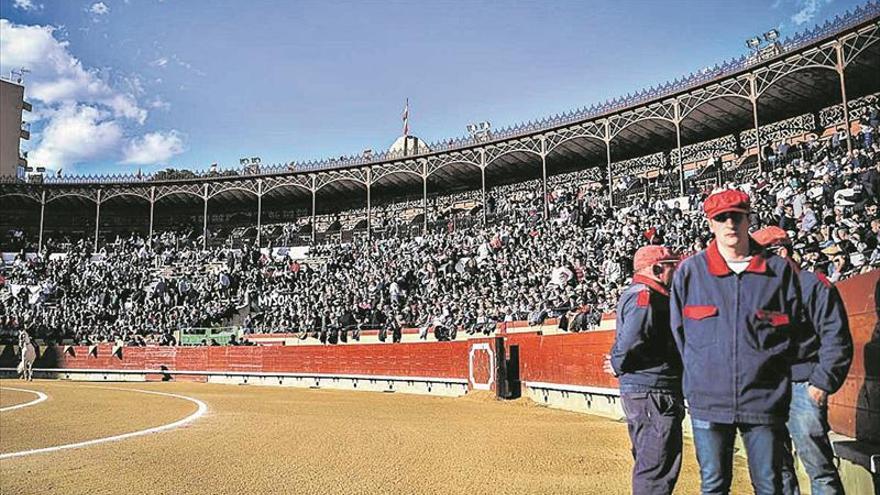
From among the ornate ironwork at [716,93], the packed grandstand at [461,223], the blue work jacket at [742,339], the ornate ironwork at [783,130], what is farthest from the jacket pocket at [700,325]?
the ornate ironwork at [783,130]

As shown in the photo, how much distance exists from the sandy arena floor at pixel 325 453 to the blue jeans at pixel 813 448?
5.48 ft

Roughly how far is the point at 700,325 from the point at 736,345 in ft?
0.57

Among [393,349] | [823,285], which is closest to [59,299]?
[393,349]

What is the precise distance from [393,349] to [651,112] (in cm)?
1480

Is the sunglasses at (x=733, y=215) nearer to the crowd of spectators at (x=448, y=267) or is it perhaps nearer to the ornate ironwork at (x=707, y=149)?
the crowd of spectators at (x=448, y=267)

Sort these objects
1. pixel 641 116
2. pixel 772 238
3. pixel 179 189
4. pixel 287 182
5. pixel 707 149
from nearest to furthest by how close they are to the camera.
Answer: pixel 772 238 → pixel 641 116 → pixel 707 149 → pixel 287 182 → pixel 179 189

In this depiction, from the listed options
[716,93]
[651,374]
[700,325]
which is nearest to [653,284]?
[651,374]

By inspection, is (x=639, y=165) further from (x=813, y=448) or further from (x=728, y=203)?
(x=728, y=203)

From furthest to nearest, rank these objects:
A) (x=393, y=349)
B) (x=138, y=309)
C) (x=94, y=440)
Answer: (x=138, y=309) → (x=393, y=349) → (x=94, y=440)

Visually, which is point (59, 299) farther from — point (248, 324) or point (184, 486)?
point (184, 486)

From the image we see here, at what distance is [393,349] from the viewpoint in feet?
60.6

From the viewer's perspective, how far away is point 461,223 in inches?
1318

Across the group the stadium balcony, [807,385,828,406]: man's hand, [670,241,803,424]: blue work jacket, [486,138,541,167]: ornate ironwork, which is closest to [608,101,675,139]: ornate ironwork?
the stadium balcony

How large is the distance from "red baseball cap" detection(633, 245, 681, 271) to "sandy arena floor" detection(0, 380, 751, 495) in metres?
2.21
